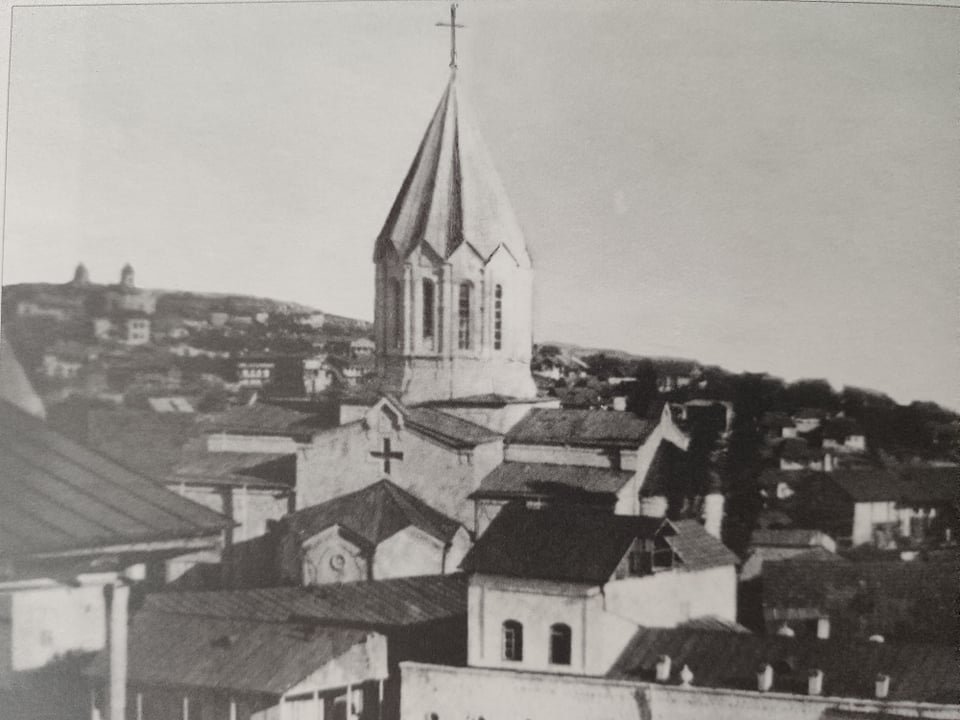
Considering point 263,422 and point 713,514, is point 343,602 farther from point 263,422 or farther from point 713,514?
point 713,514

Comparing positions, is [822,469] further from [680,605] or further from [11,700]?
[11,700]

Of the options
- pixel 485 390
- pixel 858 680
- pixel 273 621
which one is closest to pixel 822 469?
pixel 858 680

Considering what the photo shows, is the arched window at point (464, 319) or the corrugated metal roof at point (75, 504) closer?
the corrugated metal roof at point (75, 504)

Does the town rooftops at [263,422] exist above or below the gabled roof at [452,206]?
below

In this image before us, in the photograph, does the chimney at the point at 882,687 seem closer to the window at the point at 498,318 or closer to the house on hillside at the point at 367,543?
the house on hillside at the point at 367,543

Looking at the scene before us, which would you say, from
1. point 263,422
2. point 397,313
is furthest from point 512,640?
point 397,313

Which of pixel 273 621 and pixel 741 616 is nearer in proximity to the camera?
pixel 273 621

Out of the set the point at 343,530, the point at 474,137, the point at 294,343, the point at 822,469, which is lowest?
the point at 343,530

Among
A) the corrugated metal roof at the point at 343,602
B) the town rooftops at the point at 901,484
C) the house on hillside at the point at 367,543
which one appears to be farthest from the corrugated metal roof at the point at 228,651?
the town rooftops at the point at 901,484
